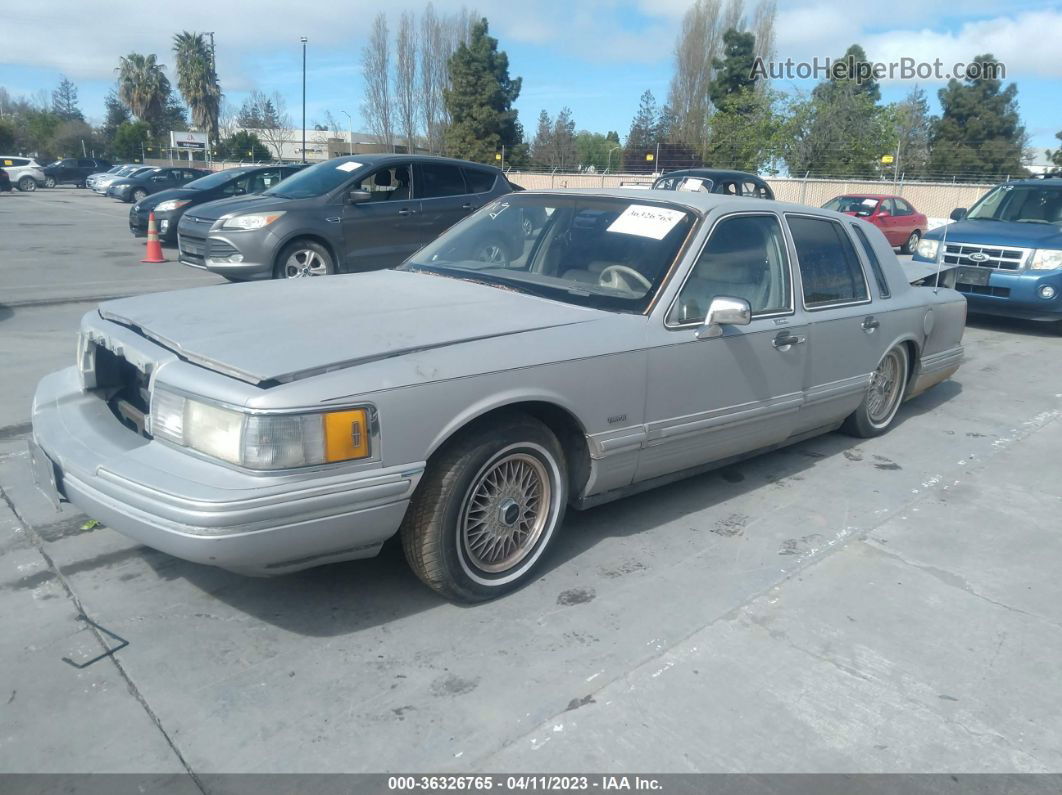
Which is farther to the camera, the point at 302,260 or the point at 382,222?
the point at 382,222

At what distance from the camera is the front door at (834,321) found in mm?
4773

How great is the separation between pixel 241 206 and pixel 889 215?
15869mm

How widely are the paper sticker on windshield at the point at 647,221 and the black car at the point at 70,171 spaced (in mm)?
47942

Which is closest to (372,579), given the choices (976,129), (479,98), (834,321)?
(834,321)

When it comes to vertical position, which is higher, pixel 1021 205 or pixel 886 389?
pixel 1021 205

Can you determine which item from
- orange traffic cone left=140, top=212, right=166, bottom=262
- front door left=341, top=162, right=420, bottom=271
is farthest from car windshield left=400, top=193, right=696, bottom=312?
orange traffic cone left=140, top=212, right=166, bottom=262

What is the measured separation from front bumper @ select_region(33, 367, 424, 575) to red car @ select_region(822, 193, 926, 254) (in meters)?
18.8

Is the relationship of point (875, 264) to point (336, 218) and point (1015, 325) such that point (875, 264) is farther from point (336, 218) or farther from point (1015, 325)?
point (1015, 325)

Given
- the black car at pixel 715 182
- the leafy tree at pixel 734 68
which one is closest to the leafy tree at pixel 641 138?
the leafy tree at pixel 734 68

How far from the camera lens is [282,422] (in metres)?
2.75

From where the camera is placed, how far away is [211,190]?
14594mm

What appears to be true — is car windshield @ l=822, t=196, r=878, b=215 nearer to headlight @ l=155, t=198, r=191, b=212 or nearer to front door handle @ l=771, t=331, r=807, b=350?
headlight @ l=155, t=198, r=191, b=212

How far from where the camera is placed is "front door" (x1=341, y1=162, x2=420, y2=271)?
955cm

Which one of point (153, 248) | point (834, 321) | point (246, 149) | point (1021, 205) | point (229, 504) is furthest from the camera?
point (246, 149)
